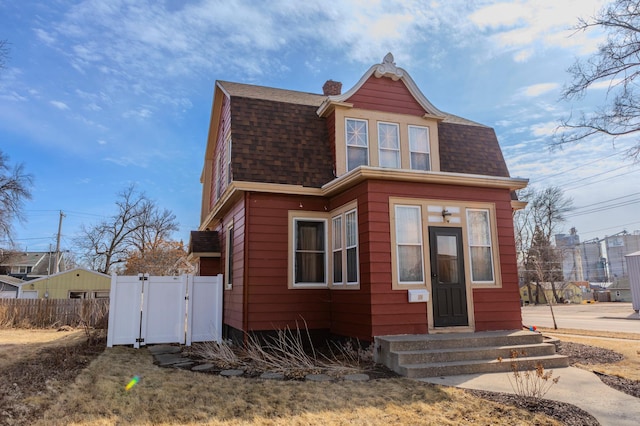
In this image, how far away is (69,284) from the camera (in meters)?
31.0

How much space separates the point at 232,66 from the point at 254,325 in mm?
9188

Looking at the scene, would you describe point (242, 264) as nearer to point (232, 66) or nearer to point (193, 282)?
point (193, 282)

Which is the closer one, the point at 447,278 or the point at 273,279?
the point at 447,278

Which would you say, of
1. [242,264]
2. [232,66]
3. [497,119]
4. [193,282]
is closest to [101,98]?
[232,66]

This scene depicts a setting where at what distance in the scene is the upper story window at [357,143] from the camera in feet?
31.9

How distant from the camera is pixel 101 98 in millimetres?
15367

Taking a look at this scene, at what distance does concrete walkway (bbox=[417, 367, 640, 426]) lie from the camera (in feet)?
Answer: 14.6

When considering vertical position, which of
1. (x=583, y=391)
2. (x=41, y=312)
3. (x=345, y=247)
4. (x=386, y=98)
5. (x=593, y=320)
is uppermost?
(x=386, y=98)

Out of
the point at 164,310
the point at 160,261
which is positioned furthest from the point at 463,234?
the point at 160,261

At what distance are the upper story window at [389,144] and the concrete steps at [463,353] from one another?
4.23 metres

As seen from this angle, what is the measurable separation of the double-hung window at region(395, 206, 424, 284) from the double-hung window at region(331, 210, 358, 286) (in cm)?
84

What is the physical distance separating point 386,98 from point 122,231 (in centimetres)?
3533

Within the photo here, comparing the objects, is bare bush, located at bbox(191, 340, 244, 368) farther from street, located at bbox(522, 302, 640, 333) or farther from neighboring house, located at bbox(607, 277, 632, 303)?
neighboring house, located at bbox(607, 277, 632, 303)

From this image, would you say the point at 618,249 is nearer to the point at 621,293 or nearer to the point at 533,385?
the point at 621,293
